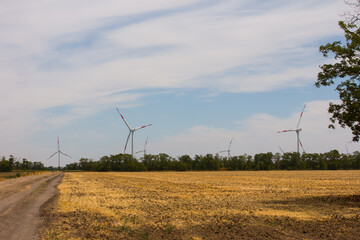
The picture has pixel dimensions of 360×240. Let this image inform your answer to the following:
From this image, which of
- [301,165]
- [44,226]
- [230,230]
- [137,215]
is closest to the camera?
[230,230]

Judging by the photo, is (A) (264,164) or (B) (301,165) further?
(A) (264,164)

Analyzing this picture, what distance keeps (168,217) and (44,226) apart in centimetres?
498

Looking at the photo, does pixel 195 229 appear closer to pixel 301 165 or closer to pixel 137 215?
pixel 137 215

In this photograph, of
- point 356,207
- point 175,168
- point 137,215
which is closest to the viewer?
point 137,215

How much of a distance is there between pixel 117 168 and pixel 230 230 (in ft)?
615

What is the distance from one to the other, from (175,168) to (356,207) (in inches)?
6966

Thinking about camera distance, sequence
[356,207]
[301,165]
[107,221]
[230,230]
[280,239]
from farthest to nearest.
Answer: [301,165] < [356,207] < [107,221] < [230,230] < [280,239]

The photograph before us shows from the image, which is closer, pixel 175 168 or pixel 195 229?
pixel 195 229

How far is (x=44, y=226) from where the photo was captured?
1368 cm

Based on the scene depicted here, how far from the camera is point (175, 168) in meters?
193

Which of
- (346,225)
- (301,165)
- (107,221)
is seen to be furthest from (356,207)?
(301,165)

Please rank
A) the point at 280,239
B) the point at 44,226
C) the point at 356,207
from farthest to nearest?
the point at 356,207
the point at 44,226
the point at 280,239

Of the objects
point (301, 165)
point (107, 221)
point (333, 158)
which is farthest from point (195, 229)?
point (333, 158)

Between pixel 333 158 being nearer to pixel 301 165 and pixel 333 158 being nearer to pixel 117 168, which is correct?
pixel 301 165
